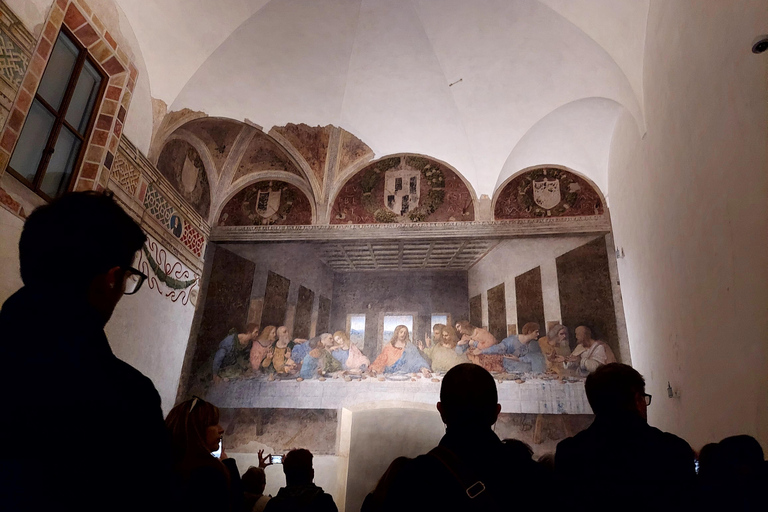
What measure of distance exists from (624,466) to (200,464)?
148 centimetres

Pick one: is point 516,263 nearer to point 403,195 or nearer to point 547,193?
point 547,193

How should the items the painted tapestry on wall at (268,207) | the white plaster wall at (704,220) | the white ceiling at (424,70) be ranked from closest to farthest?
the white plaster wall at (704,220), the white ceiling at (424,70), the painted tapestry on wall at (268,207)

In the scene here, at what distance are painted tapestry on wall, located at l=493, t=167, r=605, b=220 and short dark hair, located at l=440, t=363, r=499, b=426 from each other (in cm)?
694

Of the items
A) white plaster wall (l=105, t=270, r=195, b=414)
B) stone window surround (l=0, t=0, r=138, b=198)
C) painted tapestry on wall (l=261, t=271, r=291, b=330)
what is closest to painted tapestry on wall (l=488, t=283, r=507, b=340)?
painted tapestry on wall (l=261, t=271, r=291, b=330)

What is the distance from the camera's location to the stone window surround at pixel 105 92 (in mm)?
4434

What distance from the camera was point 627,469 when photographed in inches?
65.0

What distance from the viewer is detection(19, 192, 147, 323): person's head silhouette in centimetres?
113


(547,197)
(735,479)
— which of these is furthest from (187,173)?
(735,479)

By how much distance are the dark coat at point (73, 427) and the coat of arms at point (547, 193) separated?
26.2 feet

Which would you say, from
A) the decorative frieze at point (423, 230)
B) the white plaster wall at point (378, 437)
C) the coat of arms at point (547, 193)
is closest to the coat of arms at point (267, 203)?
the decorative frieze at point (423, 230)

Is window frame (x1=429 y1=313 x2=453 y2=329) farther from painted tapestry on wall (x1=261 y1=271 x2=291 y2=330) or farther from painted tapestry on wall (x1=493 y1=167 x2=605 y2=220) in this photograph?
painted tapestry on wall (x1=261 y1=271 x2=291 y2=330)

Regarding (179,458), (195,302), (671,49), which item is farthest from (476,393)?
(195,302)

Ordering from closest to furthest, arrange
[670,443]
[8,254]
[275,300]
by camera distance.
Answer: [670,443] → [8,254] → [275,300]

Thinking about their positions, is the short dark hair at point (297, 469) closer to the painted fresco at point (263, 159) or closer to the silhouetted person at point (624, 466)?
the silhouetted person at point (624, 466)
